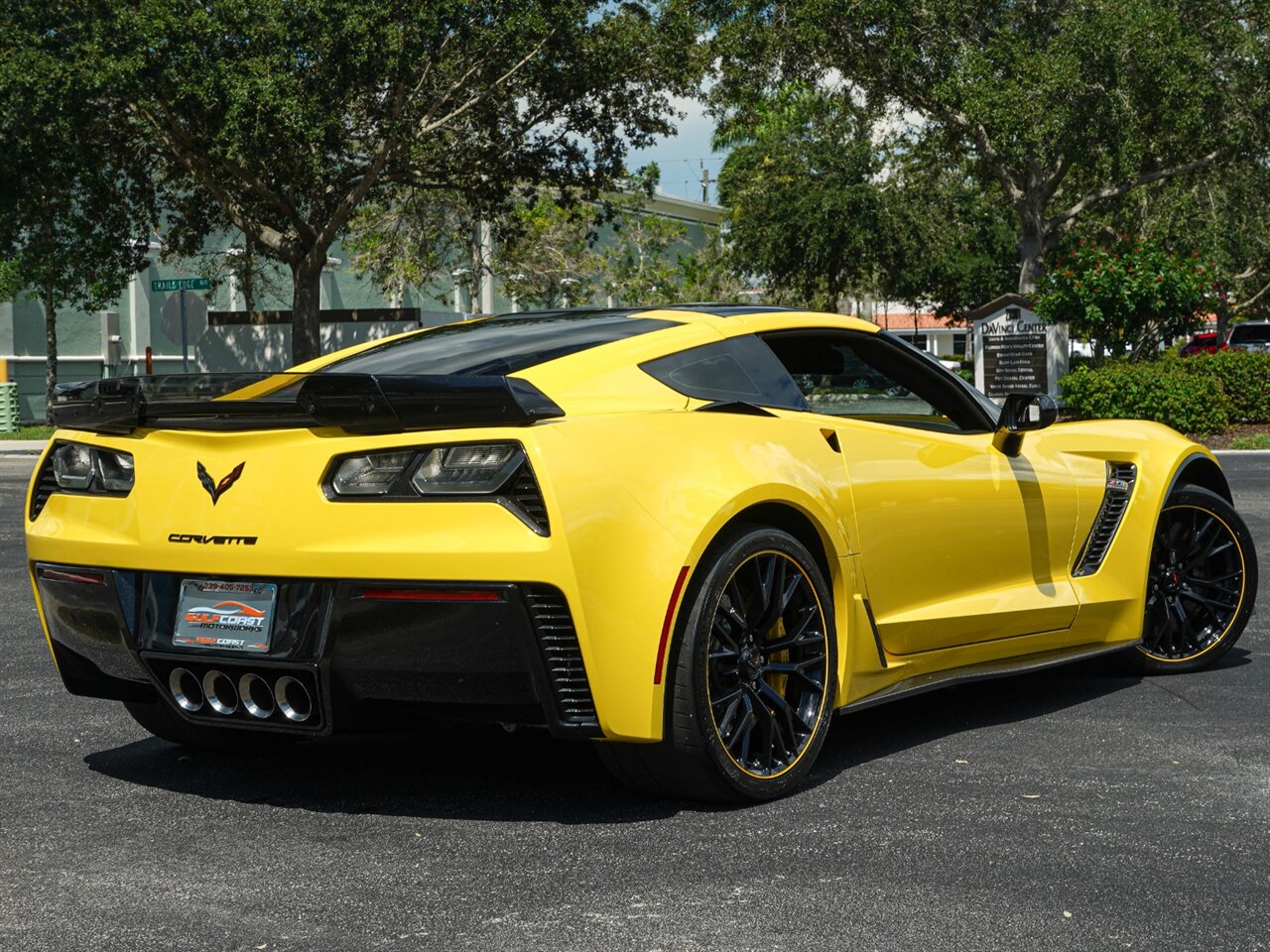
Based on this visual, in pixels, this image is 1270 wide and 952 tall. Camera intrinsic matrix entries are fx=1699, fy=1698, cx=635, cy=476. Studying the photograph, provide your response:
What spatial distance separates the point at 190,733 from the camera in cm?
545

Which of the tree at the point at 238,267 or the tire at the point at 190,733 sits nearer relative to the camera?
the tire at the point at 190,733

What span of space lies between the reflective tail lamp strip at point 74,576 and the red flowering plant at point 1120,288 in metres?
25.2

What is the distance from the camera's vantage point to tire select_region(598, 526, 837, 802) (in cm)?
446

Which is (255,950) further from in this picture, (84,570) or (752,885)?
(84,570)

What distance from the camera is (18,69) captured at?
2586 centimetres

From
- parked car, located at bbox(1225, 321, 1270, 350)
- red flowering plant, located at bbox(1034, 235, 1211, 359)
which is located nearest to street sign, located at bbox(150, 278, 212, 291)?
red flowering plant, located at bbox(1034, 235, 1211, 359)

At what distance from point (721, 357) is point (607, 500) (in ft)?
3.31

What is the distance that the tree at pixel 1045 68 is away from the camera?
31219 millimetres

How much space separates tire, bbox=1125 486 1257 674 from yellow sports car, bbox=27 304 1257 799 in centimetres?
128

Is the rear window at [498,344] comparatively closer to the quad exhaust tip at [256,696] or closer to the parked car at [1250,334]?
the quad exhaust tip at [256,696]

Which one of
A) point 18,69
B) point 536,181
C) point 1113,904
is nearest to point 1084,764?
point 1113,904

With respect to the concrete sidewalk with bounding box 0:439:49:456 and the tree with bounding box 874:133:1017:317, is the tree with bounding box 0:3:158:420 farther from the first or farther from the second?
the tree with bounding box 874:133:1017:317

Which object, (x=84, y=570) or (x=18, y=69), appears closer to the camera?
(x=84, y=570)

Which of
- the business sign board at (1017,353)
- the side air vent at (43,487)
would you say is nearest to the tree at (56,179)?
the business sign board at (1017,353)
